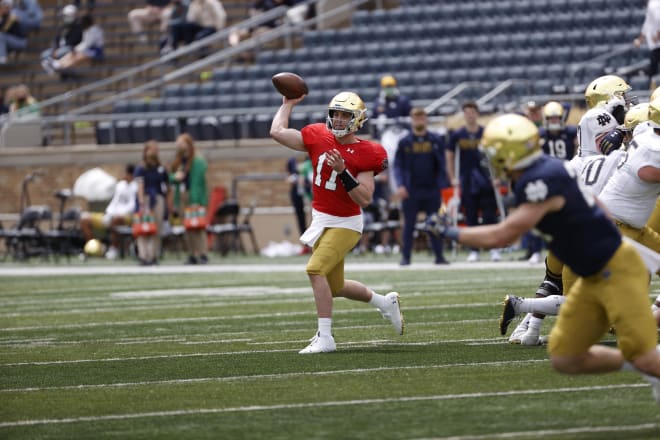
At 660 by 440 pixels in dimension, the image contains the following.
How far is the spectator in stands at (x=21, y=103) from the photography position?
2622cm

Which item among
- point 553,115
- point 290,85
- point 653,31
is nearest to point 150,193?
point 553,115

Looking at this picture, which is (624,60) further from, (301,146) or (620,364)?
(620,364)

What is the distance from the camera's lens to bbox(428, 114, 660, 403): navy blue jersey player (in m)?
5.87

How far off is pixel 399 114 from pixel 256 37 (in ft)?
19.1

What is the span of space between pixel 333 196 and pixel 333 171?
17 cm

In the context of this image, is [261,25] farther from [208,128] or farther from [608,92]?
[608,92]

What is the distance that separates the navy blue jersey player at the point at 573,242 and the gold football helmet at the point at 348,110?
266 cm

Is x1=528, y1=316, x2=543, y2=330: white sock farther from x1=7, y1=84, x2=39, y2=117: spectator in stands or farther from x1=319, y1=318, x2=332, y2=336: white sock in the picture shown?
x1=7, y1=84, x2=39, y2=117: spectator in stands

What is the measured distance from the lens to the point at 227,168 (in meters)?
23.6

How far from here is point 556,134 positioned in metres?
15.5

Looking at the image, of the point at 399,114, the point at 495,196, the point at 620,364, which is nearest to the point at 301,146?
the point at 620,364

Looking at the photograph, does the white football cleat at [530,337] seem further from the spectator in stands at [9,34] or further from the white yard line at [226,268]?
the spectator in stands at [9,34]

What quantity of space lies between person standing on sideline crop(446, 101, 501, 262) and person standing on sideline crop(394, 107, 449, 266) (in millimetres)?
413

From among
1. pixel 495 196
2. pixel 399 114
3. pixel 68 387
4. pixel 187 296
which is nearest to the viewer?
pixel 68 387
